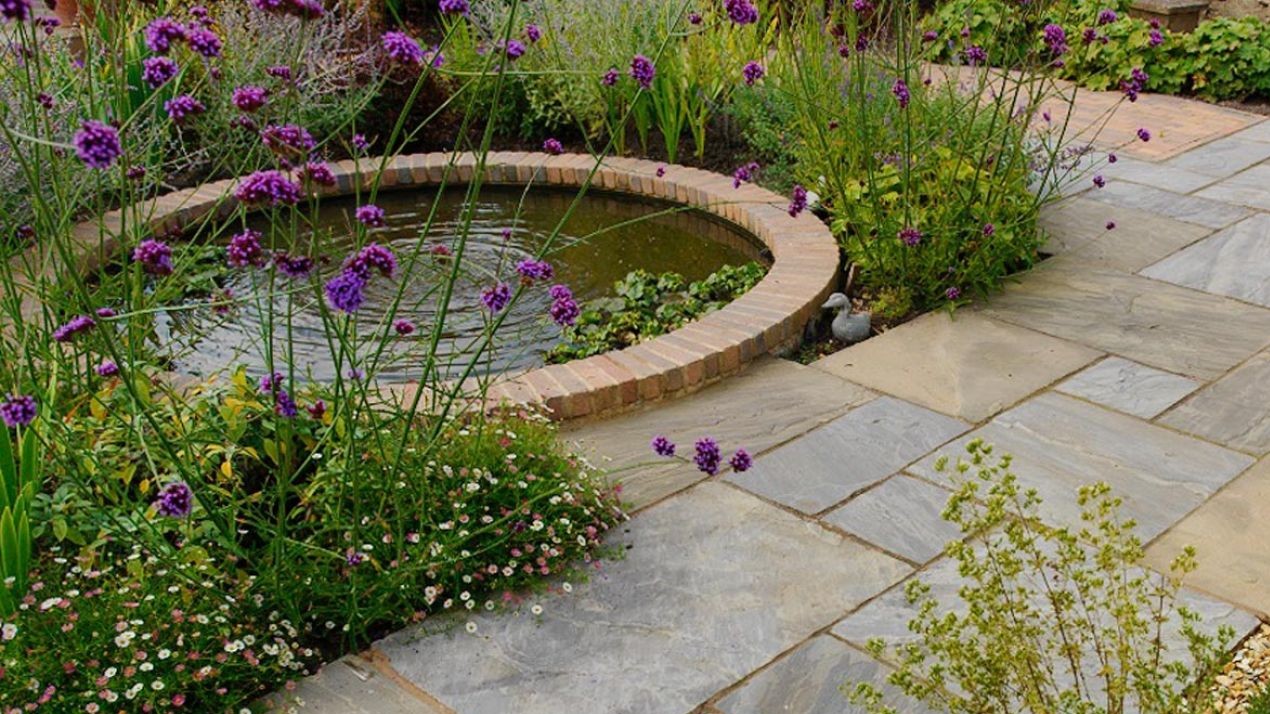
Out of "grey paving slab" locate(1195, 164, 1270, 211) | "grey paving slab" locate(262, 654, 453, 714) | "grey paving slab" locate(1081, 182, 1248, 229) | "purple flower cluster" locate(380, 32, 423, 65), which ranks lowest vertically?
"grey paving slab" locate(262, 654, 453, 714)

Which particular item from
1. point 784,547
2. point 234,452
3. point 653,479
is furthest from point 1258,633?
point 234,452

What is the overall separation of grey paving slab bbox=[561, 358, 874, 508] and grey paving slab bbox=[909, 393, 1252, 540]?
397mm

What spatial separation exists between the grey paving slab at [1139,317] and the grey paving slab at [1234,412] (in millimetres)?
81

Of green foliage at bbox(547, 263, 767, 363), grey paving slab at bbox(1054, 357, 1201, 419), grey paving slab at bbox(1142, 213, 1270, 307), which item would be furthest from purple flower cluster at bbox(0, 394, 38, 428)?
grey paving slab at bbox(1142, 213, 1270, 307)

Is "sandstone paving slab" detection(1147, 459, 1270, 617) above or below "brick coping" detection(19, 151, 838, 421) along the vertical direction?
below

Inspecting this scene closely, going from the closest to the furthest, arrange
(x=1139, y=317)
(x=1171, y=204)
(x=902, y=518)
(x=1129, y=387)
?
1. (x=902, y=518)
2. (x=1129, y=387)
3. (x=1139, y=317)
4. (x=1171, y=204)

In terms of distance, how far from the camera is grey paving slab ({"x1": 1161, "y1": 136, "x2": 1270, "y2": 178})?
576 centimetres

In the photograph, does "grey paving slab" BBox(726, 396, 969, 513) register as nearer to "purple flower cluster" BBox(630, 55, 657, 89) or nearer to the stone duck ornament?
the stone duck ornament

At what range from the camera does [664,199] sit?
5.55 meters

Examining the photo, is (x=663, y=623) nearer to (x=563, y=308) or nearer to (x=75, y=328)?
(x=563, y=308)

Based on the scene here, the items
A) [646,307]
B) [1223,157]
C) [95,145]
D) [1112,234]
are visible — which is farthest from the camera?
[1223,157]

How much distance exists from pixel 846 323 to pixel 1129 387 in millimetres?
867

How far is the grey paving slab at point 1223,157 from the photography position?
5762 mm

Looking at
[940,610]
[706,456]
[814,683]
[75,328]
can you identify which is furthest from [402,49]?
[940,610]
